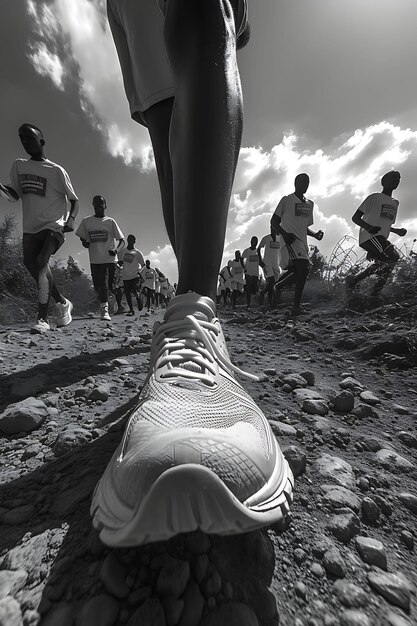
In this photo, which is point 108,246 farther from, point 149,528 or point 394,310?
point 149,528

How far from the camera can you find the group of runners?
44 centimetres

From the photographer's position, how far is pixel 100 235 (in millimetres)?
7352

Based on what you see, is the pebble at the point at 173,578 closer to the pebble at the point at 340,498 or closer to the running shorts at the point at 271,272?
the pebble at the point at 340,498

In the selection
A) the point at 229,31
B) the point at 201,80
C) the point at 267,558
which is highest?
the point at 229,31

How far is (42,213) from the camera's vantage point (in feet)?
14.3

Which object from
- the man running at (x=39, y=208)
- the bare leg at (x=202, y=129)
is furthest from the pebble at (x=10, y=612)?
the man running at (x=39, y=208)

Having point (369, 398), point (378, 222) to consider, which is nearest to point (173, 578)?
point (369, 398)

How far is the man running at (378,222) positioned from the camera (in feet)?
19.3

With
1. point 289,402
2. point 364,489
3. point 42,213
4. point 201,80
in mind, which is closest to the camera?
point 364,489

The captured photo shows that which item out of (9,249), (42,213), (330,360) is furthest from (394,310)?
(9,249)

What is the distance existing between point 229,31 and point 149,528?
1.59 meters

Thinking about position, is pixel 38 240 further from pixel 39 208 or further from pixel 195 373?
pixel 195 373

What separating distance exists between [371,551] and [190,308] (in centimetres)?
77

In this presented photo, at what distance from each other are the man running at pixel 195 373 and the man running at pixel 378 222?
17.5ft
